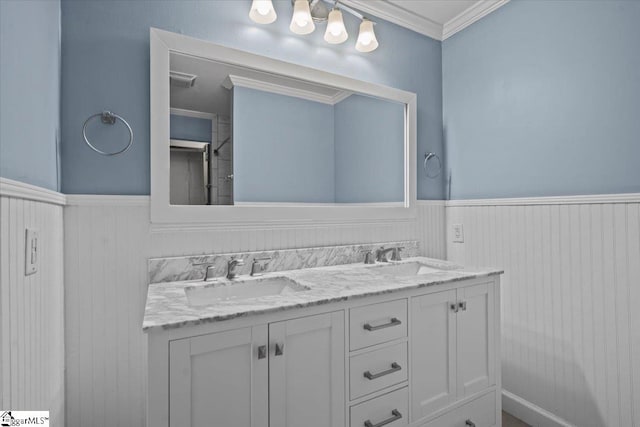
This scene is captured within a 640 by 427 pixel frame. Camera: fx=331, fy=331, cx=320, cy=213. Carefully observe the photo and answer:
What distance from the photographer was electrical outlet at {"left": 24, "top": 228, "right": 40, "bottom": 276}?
0.87 m

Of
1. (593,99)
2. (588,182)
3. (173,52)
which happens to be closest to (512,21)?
(593,99)

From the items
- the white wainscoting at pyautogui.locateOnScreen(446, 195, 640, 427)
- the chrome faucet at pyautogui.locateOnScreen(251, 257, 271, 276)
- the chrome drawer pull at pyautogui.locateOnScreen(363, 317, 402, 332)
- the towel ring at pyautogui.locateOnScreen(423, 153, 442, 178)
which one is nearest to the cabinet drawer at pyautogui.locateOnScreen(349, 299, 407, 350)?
the chrome drawer pull at pyautogui.locateOnScreen(363, 317, 402, 332)

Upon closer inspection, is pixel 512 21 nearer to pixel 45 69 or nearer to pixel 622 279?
pixel 622 279

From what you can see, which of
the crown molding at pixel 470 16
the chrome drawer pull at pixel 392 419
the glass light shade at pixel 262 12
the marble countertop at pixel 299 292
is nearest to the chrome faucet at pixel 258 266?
the marble countertop at pixel 299 292

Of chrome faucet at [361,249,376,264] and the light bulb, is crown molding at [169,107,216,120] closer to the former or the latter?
the light bulb

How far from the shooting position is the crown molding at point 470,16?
196cm

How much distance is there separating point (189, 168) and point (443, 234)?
Answer: 5.52 ft

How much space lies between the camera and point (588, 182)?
1564mm

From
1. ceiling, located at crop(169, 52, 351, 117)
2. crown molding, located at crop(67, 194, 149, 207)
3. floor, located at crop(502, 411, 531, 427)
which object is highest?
ceiling, located at crop(169, 52, 351, 117)

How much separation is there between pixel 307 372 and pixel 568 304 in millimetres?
1388

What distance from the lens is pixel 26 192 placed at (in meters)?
0.85

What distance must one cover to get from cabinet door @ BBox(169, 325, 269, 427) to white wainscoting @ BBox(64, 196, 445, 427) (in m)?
0.56

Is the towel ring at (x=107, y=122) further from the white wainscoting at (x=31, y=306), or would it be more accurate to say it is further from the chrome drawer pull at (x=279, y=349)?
the chrome drawer pull at (x=279, y=349)

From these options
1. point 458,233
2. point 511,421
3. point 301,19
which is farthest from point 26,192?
point 511,421
